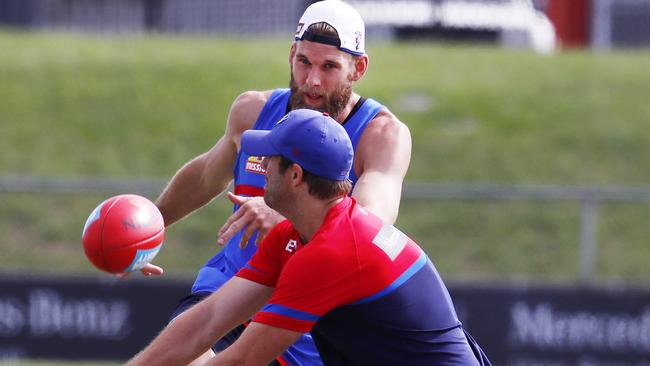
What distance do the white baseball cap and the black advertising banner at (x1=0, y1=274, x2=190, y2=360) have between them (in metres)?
5.87

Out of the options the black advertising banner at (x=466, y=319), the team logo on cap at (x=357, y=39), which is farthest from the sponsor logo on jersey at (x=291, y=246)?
the black advertising banner at (x=466, y=319)

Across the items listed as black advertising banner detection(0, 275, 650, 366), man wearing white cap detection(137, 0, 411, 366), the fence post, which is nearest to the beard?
man wearing white cap detection(137, 0, 411, 366)

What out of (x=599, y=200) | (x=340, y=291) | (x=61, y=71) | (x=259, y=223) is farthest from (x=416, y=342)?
(x=61, y=71)

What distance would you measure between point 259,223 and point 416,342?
828 mm

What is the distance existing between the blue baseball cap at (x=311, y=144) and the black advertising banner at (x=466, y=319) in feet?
21.8

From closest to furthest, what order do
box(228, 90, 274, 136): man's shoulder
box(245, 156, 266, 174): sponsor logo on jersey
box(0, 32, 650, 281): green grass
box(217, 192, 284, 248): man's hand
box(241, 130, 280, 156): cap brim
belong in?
box(241, 130, 280, 156): cap brim < box(217, 192, 284, 248): man's hand < box(245, 156, 266, 174): sponsor logo on jersey < box(228, 90, 274, 136): man's shoulder < box(0, 32, 650, 281): green grass

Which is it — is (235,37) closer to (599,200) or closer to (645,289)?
(599,200)

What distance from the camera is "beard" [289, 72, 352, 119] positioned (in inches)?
214

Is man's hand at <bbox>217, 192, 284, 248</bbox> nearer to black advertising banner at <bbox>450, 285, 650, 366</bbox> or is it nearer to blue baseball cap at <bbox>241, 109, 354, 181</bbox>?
blue baseball cap at <bbox>241, 109, 354, 181</bbox>

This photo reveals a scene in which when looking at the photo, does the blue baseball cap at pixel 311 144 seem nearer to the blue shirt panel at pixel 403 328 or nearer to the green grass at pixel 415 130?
the blue shirt panel at pixel 403 328

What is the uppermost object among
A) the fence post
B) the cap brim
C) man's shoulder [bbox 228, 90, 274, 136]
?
the cap brim

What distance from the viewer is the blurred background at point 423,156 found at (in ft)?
36.6

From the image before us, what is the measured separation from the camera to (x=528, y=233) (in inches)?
523

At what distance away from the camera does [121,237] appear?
5500 millimetres
